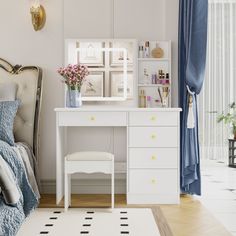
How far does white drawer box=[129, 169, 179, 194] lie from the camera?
4383mm

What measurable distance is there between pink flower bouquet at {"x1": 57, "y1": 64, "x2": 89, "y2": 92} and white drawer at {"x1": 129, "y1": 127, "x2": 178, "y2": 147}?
72 centimetres

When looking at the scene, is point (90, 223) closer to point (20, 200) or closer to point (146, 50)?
point (20, 200)

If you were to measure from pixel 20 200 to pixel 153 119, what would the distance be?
57.6 inches

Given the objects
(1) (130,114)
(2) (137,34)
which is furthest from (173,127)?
(2) (137,34)

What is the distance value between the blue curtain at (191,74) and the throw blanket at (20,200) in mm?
1563

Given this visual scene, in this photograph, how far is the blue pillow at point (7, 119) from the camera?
4168 millimetres

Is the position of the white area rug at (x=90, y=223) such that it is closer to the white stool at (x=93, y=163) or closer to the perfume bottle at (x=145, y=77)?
the white stool at (x=93, y=163)

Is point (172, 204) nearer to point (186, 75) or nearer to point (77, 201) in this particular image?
point (77, 201)

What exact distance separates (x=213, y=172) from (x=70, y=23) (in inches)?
122

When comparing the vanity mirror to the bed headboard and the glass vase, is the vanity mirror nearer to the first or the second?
the glass vase

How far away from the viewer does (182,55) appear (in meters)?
4.71

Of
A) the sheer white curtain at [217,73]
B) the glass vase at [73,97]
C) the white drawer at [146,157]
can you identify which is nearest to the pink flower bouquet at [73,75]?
the glass vase at [73,97]

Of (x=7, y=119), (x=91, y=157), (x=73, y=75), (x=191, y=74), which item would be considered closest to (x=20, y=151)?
(x=7, y=119)

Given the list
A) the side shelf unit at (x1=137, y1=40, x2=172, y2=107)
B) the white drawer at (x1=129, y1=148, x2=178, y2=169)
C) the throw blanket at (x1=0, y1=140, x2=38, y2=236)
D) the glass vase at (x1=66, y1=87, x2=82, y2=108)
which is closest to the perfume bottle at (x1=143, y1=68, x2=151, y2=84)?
the side shelf unit at (x1=137, y1=40, x2=172, y2=107)
